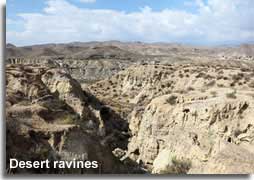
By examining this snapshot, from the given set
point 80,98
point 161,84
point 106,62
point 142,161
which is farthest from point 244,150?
point 106,62

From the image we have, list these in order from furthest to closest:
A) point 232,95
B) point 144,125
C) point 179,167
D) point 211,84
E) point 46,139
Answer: point 211,84 < point 144,125 < point 232,95 < point 179,167 < point 46,139

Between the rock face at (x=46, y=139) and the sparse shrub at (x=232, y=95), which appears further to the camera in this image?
the sparse shrub at (x=232, y=95)

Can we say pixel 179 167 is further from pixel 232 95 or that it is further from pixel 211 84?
pixel 211 84

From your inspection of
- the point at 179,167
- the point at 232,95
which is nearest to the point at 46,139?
the point at 179,167

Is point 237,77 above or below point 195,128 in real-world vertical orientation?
above

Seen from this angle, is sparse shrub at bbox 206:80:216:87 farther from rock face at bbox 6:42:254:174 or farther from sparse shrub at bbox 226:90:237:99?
sparse shrub at bbox 226:90:237:99

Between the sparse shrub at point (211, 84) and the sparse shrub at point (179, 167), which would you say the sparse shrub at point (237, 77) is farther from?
the sparse shrub at point (179, 167)

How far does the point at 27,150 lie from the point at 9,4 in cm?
225

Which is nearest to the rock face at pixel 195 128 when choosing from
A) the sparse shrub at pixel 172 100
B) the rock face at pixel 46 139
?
the sparse shrub at pixel 172 100

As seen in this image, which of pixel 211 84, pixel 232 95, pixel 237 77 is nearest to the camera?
pixel 232 95

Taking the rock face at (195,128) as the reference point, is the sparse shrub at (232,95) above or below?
above

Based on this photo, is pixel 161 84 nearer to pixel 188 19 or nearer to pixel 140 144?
pixel 140 144

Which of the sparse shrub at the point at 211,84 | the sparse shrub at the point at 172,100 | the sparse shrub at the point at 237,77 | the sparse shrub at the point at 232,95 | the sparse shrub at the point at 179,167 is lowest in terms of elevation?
the sparse shrub at the point at 179,167

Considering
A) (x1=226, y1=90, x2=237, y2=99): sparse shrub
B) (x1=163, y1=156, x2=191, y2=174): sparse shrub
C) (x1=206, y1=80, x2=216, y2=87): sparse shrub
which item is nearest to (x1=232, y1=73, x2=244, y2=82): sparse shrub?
(x1=206, y1=80, x2=216, y2=87): sparse shrub
